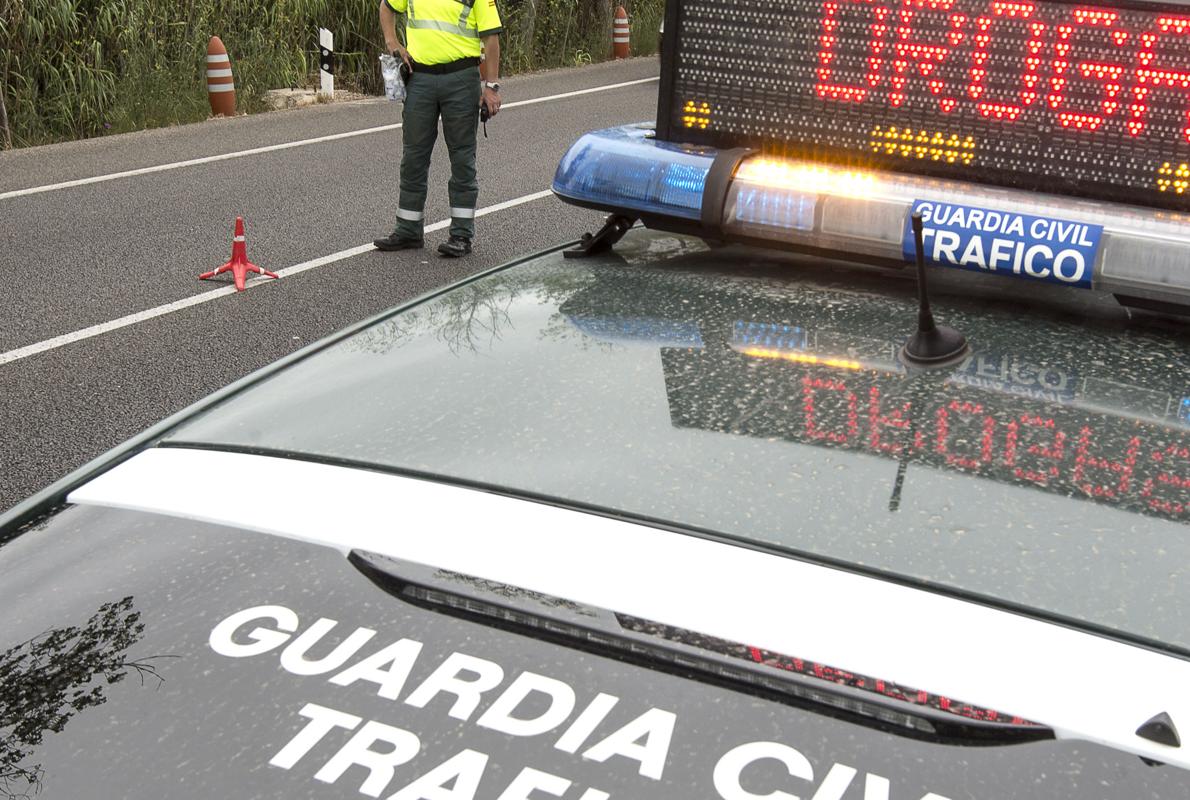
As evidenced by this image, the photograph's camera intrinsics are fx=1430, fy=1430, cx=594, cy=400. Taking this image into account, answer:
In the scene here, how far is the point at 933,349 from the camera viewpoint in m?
1.67

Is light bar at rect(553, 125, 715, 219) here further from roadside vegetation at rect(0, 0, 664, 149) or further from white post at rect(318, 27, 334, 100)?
white post at rect(318, 27, 334, 100)

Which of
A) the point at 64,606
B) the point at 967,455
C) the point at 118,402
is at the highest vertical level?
the point at 967,455

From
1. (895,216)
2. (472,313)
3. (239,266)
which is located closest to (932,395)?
(895,216)

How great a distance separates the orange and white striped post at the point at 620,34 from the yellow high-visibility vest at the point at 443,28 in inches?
551

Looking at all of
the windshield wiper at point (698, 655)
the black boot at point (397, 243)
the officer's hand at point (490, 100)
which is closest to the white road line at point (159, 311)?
the black boot at point (397, 243)

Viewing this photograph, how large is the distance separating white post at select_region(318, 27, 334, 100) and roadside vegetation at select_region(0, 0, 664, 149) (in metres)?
0.39

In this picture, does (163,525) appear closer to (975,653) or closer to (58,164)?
(975,653)

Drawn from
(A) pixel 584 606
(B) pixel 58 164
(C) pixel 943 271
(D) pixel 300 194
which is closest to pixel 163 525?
(A) pixel 584 606

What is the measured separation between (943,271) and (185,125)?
13163 millimetres

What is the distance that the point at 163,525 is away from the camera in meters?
1.45

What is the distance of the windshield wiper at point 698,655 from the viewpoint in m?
1.09

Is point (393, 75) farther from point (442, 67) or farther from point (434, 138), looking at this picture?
→ point (434, 138)

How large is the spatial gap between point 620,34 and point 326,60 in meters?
7.54

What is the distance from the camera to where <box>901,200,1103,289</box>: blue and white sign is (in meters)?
1.87
